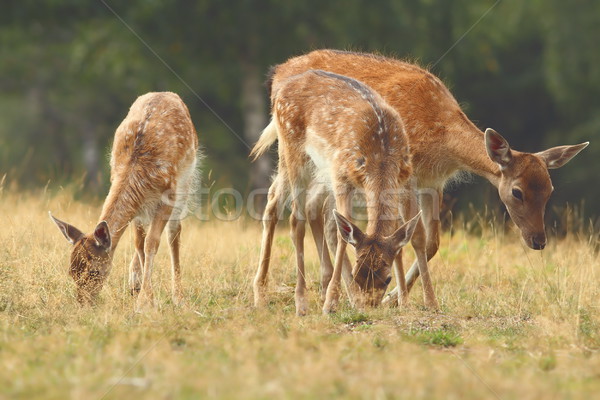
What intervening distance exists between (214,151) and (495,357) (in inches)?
819

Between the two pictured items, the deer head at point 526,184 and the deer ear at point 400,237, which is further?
the deer head at point 526,184

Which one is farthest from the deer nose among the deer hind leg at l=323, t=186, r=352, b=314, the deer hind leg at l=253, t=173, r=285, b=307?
the deer hind leg at l=253, t=173, r=285, b=307

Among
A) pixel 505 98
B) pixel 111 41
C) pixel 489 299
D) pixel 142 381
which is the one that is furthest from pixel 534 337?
pixel 505 98

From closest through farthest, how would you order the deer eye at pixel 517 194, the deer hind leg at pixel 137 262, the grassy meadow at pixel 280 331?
the grassy meadow at pixel 280 331, the deer hind leg at pixel 137 262, the deer eye at pixel 517 194

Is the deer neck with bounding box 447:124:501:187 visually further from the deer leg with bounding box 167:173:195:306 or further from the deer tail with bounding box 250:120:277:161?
the deer leg with bounding box 167:173:195:306

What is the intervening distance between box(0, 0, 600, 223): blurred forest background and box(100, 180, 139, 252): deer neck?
23.7 feet

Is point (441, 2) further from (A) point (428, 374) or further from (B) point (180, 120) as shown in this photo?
(A) point (428, 374)

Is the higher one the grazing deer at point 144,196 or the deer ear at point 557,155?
the deer ear at point 557,155

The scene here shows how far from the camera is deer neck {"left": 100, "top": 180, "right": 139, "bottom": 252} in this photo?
8.79m

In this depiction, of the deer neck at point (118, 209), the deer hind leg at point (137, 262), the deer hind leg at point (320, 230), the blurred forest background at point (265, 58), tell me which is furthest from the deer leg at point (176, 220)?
the blurred forest background at point (265, 58)

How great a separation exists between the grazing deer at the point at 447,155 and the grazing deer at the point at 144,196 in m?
1.42

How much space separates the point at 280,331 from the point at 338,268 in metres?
1.68

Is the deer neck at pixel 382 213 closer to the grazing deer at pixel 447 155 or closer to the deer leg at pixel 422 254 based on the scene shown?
Result: the deer leg at pixel 422 254

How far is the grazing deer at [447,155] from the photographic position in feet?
30.9
